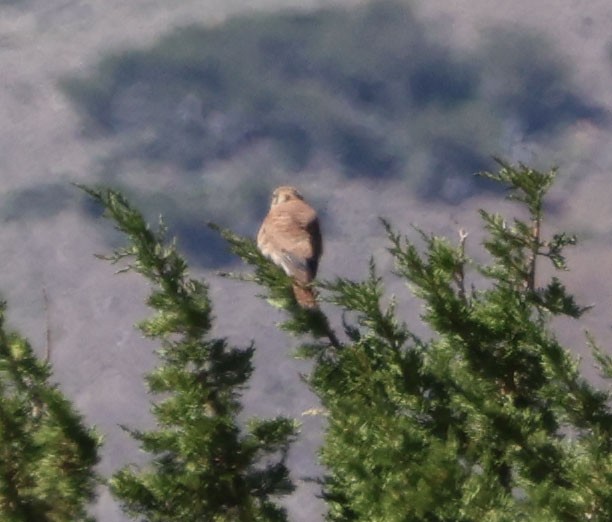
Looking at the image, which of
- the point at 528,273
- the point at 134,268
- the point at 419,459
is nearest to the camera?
the point at 419,459

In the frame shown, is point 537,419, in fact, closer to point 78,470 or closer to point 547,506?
point 547,506

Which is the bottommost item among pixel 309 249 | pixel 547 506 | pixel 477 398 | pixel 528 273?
pixel 547 506

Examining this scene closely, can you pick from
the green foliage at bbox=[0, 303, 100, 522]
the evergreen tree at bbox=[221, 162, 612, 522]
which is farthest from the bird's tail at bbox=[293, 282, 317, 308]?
the green foliage at bbox=[0, 303, 100, 522]

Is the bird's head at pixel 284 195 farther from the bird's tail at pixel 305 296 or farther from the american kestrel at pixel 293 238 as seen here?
the bird's tail at pixel 305 296

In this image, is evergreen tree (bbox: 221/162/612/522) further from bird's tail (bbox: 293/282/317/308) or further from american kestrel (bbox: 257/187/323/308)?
american kestrel (bbox: 257/187/323/308)

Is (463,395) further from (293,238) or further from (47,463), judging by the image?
(293,238)

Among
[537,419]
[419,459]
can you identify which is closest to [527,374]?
[537,419]

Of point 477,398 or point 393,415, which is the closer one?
point 393,415
